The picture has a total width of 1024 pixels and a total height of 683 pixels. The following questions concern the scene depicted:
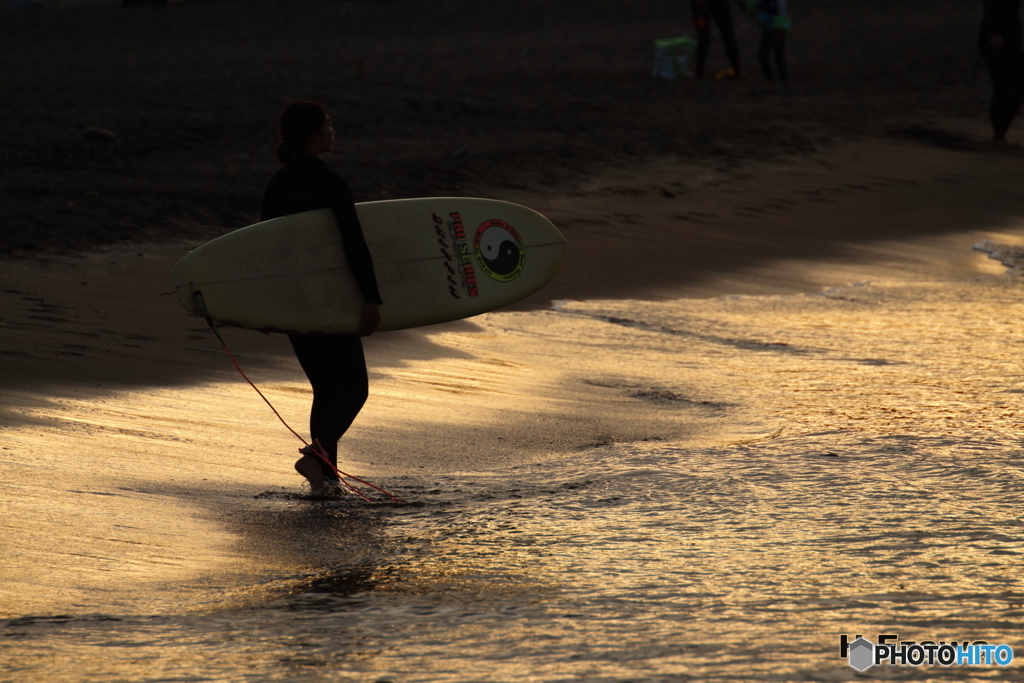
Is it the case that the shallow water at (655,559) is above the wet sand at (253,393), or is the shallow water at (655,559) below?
below

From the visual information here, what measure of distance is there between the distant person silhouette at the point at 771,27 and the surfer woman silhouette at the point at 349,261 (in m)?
13.8

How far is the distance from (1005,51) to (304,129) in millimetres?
10668

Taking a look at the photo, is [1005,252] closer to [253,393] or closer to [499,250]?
[499,250]

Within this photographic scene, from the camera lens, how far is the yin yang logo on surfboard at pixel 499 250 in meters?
4.87

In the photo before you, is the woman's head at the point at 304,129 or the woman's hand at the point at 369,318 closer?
the woman's head at the point at 304,129

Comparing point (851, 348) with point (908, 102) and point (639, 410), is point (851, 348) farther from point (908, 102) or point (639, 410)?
point (908, 102)

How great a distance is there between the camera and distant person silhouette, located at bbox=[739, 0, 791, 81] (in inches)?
659

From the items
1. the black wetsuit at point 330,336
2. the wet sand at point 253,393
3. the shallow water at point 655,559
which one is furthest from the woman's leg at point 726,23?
the black wetsuit at point 330,336

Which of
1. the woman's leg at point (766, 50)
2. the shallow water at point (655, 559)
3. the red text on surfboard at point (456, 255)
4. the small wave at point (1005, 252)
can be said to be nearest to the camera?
the shallow water at point (655, 559)

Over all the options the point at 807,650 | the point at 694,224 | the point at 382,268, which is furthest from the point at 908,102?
the point at 807,650

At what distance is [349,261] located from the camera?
13.4 feet

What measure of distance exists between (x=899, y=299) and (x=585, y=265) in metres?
2.09

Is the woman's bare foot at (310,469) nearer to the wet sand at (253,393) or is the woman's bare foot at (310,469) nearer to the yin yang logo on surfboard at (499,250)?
the wet sand at (253,393)
